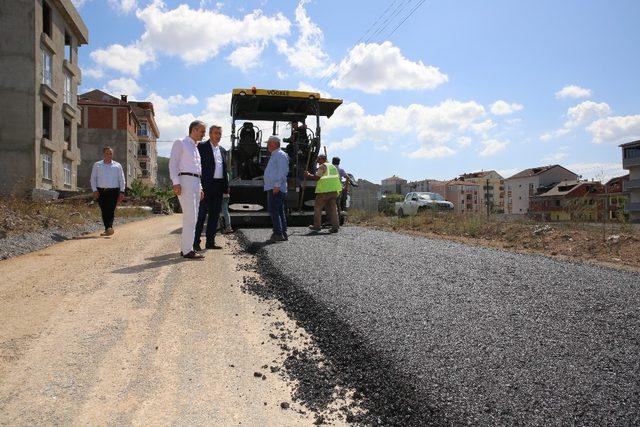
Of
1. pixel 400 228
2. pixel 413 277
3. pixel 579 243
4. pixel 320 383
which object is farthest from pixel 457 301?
pixel 400 228

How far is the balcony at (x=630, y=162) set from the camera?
51131 mm

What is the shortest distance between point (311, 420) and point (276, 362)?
683 millimetres

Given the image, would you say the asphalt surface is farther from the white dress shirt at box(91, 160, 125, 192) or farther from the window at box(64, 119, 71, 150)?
the window at box(64, 119, 71, 150)

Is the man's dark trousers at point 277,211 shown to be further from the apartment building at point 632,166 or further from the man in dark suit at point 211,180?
the apartment building at point 632,166

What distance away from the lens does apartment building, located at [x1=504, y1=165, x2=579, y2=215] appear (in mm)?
82188

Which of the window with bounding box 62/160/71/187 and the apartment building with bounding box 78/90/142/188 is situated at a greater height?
the apartment building with bounding box 78/90/142/188

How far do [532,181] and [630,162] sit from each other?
31888 millimetres

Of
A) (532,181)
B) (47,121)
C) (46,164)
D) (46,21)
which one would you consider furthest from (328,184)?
(532,181)

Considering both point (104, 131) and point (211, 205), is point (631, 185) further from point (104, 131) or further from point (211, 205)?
point (211, 205)

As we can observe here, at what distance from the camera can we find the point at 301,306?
13.3ft

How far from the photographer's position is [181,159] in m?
6.16

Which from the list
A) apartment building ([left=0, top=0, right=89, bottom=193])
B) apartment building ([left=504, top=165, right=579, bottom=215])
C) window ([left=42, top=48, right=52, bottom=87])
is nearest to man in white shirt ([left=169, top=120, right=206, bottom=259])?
apartment building ([left=0, top=0, right=89, bottom=193])

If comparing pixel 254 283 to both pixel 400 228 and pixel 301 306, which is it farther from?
pixel 400 228

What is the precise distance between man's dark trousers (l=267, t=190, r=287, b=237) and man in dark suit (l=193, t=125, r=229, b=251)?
2.86ft
